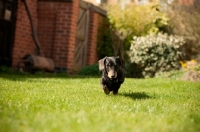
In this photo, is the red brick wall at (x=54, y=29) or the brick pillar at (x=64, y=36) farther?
the brick pillar at (x=64, y=36)

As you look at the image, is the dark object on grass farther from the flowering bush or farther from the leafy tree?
the leafy tree

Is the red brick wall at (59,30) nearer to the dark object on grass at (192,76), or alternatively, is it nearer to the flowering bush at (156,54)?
the flowering bush at (156,54)

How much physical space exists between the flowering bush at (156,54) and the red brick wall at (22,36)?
4.24 m

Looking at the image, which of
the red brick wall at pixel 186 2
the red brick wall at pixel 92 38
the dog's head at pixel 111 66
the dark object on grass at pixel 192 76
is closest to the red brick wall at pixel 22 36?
the red brick wall at pixel 92 38

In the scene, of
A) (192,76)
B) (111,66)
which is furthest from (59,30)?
(111,66)

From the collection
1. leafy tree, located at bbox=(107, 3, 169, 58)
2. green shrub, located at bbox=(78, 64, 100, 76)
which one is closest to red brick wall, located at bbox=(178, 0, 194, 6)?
leafy tree, located at bbox=(107, 3, 169, 58)

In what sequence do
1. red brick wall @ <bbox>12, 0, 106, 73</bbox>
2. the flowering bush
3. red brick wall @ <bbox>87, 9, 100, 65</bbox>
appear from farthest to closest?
red brick wall @ <bbox>87, 9, 100, 65</bbox> < the flowering bush < red brick wall @ <bbox>12, 0, 106, 73</bbox>

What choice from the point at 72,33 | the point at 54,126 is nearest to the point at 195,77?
the point at 72,33

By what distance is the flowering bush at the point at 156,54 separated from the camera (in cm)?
1250

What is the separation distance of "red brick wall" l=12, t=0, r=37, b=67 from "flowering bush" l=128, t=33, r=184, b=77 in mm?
4240

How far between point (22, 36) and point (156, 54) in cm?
523

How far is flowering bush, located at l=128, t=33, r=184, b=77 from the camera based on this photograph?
1250cm

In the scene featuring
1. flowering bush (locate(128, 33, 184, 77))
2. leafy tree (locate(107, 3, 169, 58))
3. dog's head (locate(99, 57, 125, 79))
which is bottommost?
dog's head (locate(99, 57, 125, 79))

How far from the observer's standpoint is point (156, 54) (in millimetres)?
12734
